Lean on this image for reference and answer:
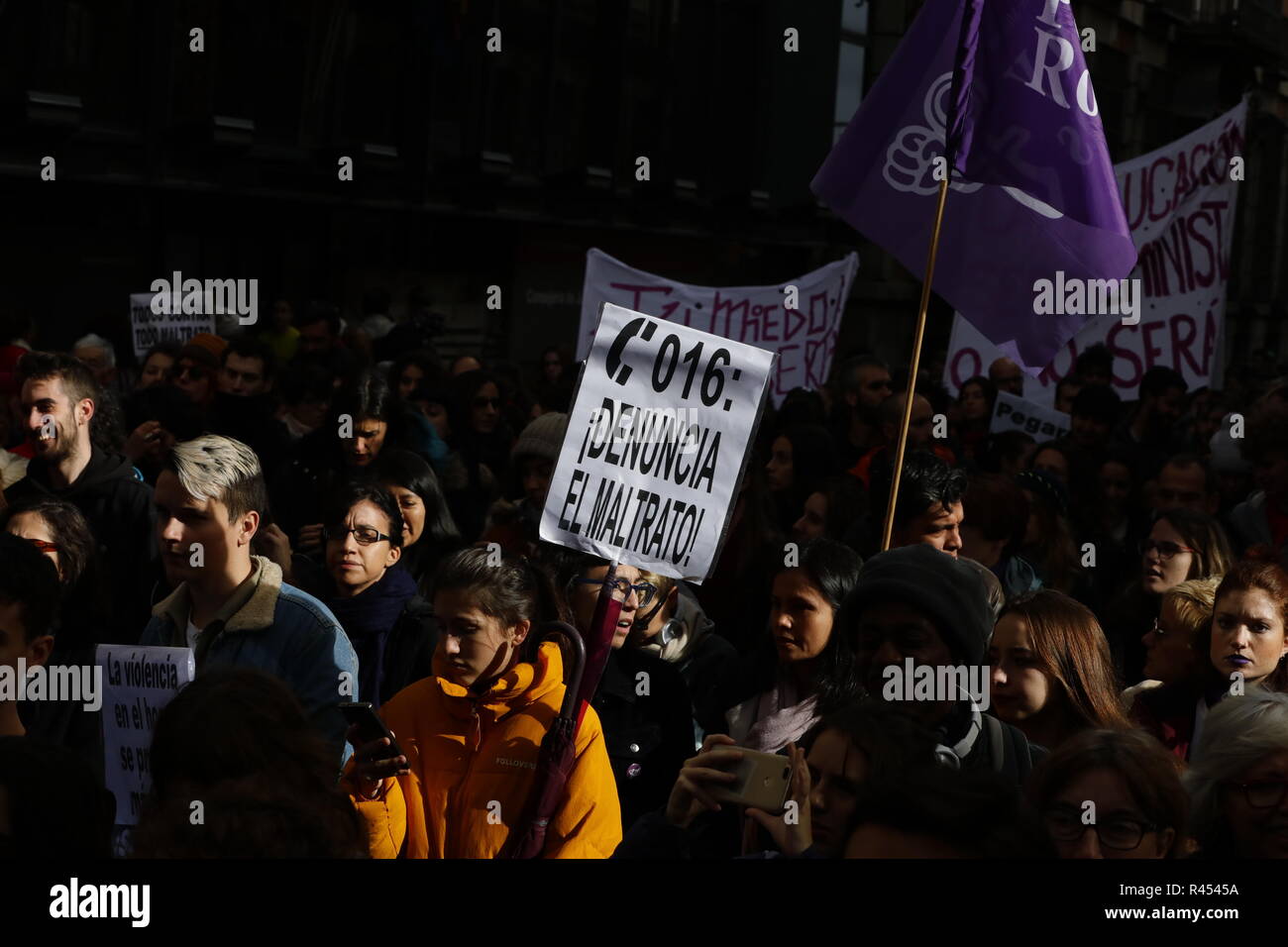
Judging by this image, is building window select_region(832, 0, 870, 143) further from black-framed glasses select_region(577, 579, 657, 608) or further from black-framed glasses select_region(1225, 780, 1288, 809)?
black-framed glasses select_region(1225, 780, 1288, 809)

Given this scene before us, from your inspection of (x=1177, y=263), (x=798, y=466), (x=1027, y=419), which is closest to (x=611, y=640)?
(x=798, y=466)

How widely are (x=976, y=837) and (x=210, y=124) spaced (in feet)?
44.6

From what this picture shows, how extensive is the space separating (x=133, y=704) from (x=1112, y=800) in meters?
2.06

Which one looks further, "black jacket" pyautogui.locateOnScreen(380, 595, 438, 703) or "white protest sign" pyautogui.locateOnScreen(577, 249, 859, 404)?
"white protest sign" pyautogui.locateOnScreen(577, 249, 859, 404)

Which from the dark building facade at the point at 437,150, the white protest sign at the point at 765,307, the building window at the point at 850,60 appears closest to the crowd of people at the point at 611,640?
the white protest sign at the point at 765,307

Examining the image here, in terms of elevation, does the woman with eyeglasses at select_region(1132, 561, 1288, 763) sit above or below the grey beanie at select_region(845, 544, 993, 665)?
below

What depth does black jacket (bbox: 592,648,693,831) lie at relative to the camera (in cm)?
472

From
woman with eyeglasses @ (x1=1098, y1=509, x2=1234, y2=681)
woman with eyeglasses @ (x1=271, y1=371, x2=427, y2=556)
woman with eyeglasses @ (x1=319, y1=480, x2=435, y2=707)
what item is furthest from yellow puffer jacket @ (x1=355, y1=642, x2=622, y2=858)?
woman with eyeglasses @ (x1=271, y1=371, x2=427, y2=556)

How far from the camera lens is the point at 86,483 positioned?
589 centimetres

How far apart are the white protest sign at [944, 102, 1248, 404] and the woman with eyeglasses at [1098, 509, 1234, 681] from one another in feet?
19.7
